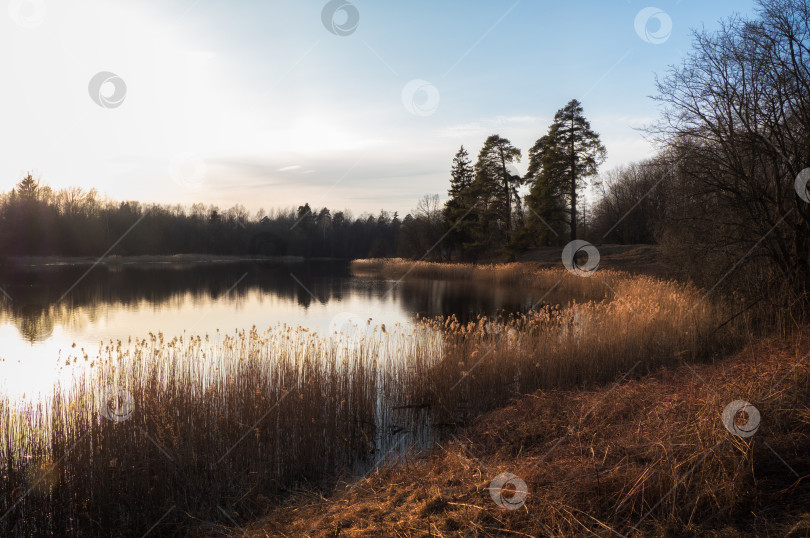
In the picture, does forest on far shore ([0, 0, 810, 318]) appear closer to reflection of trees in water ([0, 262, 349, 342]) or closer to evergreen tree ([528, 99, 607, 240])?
evergreen tree ([528, 99, 607, 240])

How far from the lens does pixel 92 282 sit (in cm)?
3194

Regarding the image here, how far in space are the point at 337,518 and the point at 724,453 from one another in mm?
3124

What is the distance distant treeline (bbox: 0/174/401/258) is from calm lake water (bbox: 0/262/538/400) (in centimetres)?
2641

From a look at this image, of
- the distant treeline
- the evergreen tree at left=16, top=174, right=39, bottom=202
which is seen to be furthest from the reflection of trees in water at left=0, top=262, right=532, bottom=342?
the evergreen tree at left=16, top=174, right=39, bottom=202

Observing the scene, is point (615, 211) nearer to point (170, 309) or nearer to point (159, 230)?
point (170, 309)

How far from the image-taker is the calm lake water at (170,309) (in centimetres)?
1238

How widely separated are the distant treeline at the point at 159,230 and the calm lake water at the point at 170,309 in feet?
86.7

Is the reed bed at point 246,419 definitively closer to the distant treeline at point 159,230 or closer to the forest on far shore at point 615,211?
the forest on far shore at point 615,211

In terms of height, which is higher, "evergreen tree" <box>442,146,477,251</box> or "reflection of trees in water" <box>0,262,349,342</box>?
"evergreen tree" <box>442,146,477,251</box>

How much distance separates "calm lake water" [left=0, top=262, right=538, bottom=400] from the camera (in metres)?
12.4

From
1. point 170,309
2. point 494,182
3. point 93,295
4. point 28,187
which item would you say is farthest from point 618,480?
point 28,187

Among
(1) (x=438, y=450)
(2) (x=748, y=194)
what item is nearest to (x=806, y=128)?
(2) (x=748, y=194)

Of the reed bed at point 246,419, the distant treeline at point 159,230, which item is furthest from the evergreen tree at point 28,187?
the reed bed at point 246,419

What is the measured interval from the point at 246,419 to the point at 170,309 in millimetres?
16973
